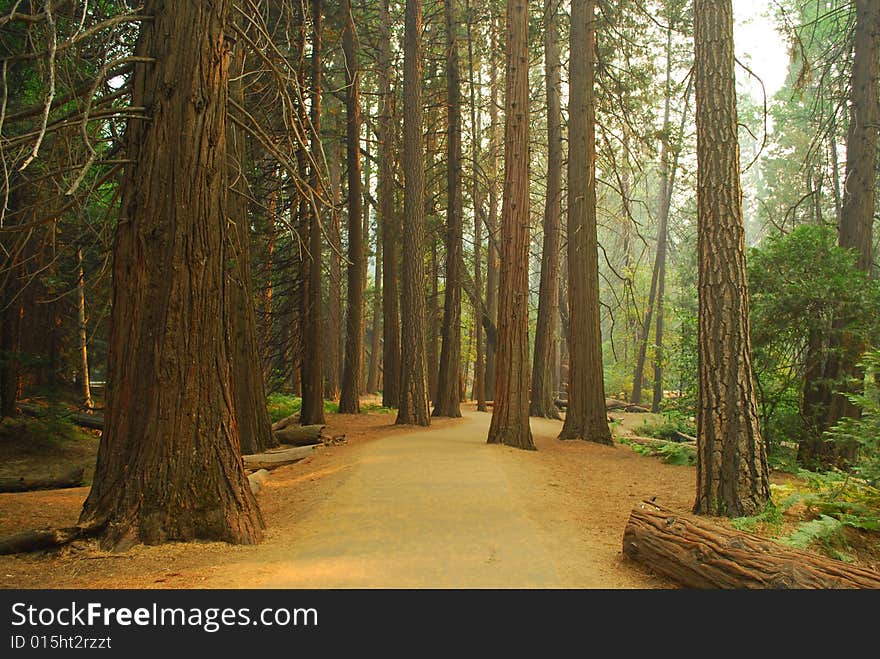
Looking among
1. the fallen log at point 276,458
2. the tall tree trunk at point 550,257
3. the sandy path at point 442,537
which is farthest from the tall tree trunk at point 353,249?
the sandy path at point 442,537

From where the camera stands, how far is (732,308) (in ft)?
24.4

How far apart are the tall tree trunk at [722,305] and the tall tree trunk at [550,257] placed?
38.0 ft

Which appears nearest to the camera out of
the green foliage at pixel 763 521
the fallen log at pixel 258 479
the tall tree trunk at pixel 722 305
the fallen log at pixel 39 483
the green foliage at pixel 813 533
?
the green foliage at pixel 813 533

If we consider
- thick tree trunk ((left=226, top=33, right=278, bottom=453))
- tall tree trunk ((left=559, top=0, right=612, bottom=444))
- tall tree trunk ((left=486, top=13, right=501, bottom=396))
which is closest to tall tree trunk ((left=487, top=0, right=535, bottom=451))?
tall tree trunk ((left=559, top=0, right=612, bottom=444))

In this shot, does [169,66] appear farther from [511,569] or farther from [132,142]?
[511,569]

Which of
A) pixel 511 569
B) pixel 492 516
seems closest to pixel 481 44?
pixel 492 516

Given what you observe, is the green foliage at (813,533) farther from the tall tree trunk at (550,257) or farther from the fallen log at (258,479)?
the tall tree trunk at (550,257)

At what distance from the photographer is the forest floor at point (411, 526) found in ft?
16.7

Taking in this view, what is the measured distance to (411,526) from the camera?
6.71m

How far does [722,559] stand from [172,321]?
203 inches

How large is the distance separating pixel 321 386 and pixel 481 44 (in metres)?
11.9

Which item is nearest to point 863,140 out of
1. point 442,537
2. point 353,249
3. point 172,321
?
point 442,537
